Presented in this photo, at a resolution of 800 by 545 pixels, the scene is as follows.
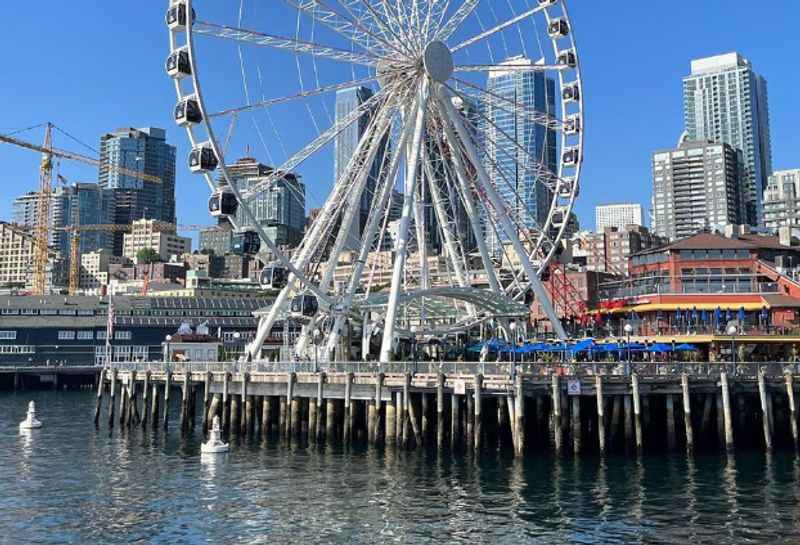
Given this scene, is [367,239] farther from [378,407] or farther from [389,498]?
[389,498]

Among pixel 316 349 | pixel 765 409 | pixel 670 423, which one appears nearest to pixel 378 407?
pixel 316 349

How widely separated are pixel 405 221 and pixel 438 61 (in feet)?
37.1

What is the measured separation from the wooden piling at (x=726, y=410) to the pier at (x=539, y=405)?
0.05 metres

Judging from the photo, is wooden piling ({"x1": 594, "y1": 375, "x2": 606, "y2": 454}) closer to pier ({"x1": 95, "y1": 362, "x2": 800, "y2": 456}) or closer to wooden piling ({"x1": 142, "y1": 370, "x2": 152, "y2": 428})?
pier ({"x1": 95, "y1": 362, "x2": 800, "y2": 456})

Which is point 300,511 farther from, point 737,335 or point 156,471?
point 737,335

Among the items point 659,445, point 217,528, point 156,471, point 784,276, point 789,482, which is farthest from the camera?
point 784,276

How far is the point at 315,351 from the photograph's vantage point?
5969cm

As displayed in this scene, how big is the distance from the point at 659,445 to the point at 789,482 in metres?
10.4

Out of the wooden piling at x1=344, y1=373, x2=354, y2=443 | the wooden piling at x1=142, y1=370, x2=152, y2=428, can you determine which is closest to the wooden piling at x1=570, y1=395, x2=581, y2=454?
the wooden piling at x1=344, y1=373, x2=354, y2=443

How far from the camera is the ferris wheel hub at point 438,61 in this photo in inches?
2311

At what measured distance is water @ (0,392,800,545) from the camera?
103 feet

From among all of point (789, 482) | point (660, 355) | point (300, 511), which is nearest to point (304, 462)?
point (300, 511)

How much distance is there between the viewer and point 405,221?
187 feet

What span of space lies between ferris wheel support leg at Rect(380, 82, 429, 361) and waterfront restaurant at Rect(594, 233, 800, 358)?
25777mm
